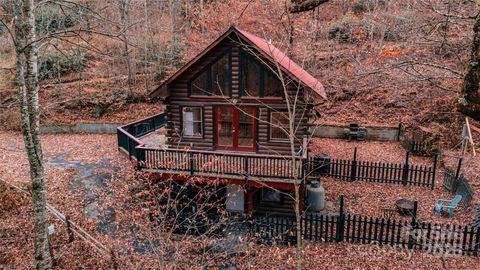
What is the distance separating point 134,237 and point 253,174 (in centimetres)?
563

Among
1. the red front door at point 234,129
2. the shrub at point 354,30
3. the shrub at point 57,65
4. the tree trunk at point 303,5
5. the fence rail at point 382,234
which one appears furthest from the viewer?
the shrub at point 57,65

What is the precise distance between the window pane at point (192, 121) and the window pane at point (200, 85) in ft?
3.02

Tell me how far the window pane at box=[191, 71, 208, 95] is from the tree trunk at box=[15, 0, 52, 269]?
7.89 metres

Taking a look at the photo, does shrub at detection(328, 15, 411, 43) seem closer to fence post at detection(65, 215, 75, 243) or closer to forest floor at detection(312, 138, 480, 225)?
forest floor at detection(312, 138, 480, 225)

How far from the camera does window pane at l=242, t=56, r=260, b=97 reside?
640 inches

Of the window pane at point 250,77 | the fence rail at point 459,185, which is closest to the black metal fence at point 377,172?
the fence rail at point 459,185

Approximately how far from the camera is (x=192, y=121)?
17641 mm

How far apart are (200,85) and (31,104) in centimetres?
862

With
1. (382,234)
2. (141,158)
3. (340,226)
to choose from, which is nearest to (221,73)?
(141,158)

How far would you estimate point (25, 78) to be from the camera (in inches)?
393

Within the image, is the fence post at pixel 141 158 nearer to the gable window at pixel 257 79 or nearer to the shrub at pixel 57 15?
the gable window at pixel 257 79

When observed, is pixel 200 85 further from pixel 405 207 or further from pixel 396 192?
pixel 396 192

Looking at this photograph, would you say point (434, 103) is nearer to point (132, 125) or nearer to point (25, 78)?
point (132, 125)

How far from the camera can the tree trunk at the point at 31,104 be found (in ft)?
30.5
